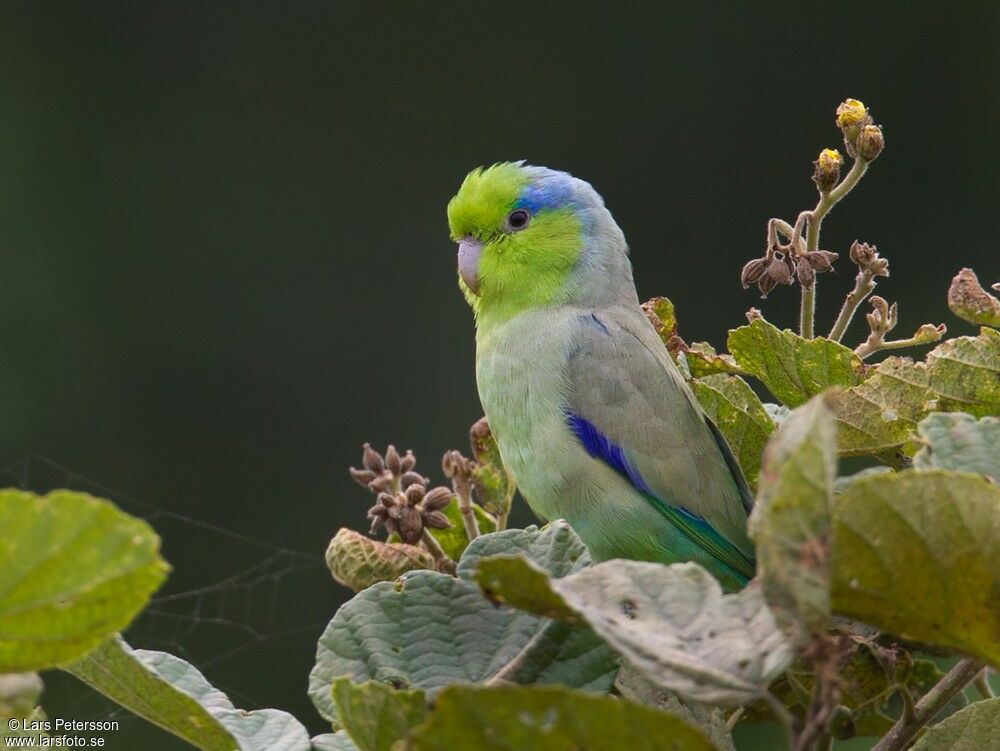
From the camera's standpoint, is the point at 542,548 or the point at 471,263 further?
the point at 471,263

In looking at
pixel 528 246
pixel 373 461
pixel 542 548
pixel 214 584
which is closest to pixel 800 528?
pixel 542 548

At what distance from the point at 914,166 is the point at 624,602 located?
942 centimetres

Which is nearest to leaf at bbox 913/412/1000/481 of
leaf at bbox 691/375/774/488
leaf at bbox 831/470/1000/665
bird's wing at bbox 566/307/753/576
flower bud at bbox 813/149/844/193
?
leaf at bbox 831/470/1000/665

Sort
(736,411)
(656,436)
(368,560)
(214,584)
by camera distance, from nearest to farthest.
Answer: (368,560), (736,411), (656,436), (214,584)

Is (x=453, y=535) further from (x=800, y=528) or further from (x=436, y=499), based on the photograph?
(x=800, y=528)

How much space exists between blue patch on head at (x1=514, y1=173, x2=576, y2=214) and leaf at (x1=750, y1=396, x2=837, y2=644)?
216 cm

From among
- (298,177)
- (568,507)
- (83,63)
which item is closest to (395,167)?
(298,177)

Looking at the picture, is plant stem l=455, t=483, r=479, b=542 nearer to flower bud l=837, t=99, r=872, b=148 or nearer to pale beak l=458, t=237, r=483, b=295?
flower bud l=837, t=99, r=872, b=148

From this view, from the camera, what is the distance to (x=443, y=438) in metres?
8.84

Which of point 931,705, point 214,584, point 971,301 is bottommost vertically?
point 214,584

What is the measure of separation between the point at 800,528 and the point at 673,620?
0.45 feet

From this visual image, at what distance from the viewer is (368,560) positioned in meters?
1.62

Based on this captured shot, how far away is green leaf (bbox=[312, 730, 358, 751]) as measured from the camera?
1131 millimetres

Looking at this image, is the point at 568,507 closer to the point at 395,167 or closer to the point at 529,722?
the point at 529,722
